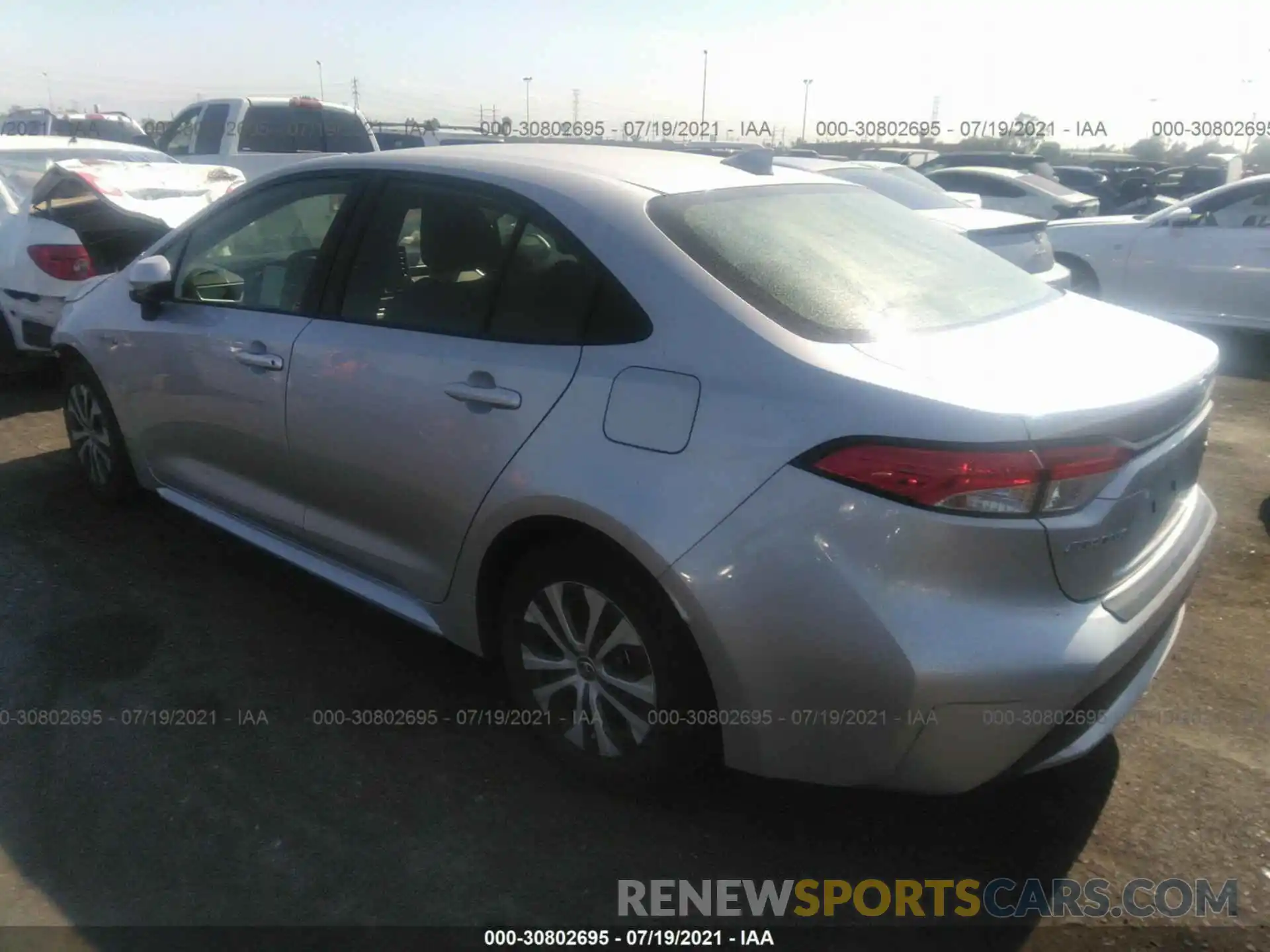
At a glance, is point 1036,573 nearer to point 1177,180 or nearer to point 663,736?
point 663,736

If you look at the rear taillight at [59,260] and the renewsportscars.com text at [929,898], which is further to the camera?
the rear taillight at [59,260]

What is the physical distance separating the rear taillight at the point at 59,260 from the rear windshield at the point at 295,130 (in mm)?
6435

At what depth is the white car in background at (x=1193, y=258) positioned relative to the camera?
8594mm

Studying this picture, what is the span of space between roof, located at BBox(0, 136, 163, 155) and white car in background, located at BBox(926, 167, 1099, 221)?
401 inches

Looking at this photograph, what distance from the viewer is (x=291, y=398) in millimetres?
3416

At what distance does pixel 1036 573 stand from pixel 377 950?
1682mm

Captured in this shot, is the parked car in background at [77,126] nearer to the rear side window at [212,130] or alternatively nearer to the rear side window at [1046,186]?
the rear side window at [212,130]

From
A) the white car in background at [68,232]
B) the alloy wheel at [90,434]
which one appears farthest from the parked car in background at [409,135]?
the alloy wheel at [90,434]

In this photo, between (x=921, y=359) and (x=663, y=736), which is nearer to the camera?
(x=921, y=359)

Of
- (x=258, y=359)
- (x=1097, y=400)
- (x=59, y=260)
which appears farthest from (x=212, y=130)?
(x=1097, y=400)

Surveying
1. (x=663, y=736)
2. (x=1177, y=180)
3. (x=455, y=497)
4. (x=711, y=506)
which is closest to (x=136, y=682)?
(x=455, y=497)

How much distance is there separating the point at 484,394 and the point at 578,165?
0.80 m

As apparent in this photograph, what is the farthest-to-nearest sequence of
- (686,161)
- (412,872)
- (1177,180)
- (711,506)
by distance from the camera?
(1177,180) < (686,161) < (412,872) < (711,506)

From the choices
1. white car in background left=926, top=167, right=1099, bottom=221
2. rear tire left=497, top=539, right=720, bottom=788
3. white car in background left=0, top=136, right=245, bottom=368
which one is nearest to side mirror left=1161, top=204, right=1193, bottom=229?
white car in background left=926, top=167, right=1099, bottom=221
